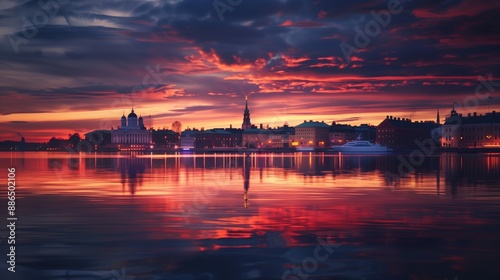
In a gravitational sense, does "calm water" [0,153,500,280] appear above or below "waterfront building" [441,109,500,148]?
below

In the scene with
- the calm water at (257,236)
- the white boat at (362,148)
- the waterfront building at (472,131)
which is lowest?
the calm water at (257,236)

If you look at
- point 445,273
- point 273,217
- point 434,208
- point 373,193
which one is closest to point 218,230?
point 273,217

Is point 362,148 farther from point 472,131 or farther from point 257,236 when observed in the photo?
point 257,236

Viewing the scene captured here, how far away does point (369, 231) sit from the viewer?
15227 mm

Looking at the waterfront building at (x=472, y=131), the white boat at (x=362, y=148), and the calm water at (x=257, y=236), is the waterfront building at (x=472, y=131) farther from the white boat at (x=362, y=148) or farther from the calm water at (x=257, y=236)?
the calm water at (x=257, y=236)

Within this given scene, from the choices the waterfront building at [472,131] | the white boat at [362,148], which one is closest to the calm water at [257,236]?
the white boat at [362,148]

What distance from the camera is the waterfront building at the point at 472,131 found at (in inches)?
6580

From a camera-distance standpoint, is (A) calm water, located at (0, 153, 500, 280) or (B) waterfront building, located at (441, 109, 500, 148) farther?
(B) waterfront building, located at (441, 109, 500, 148)

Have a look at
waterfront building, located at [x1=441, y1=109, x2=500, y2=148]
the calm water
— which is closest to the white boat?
waterfront building, located at [x1=441, y1=109, x2=500, y2=148]

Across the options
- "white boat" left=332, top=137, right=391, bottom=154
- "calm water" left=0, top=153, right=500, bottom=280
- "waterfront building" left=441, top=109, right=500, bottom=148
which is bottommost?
"calm water" left=0, top=153, right=500, bottom=280

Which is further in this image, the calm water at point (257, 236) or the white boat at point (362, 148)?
the white boat at point (362, 148)

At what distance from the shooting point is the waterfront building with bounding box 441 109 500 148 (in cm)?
16712

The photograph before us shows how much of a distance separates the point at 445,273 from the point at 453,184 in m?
22.7

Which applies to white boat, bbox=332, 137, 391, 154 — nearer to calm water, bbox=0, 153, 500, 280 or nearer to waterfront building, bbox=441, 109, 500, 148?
waterfront building, bbox=441, 109, 500, 148
